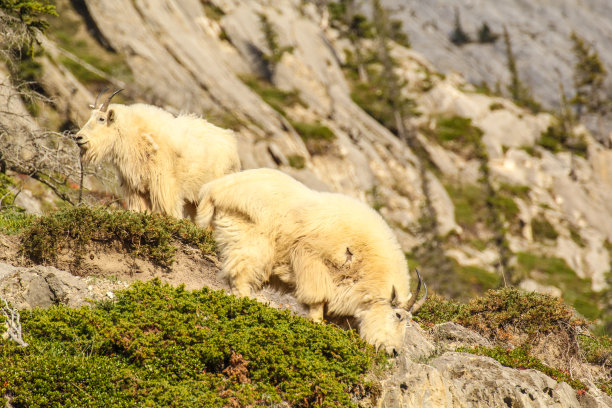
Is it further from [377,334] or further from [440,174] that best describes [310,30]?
[377,334]

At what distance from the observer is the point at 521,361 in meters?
8.80

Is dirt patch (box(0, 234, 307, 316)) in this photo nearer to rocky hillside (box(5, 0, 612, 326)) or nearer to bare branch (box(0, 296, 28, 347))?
bare branch (box(0, 296, 28, 347))

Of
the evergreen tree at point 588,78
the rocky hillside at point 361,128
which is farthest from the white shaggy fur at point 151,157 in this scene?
the evergreen tree at point 588,78

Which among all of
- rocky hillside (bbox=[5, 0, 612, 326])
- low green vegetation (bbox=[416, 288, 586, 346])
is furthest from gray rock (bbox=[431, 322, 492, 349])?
rocky hillside (bbox=[5, 0, 612, 326])

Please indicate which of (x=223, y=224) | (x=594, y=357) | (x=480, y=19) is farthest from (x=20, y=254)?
(x=480, y=19)

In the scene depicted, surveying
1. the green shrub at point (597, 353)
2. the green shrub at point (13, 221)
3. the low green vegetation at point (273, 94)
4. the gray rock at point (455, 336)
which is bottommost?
the low green vegetation at point (273, 94)

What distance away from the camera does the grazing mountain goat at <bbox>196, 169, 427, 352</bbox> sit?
7.78 m

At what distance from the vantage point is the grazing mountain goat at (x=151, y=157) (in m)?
11.1

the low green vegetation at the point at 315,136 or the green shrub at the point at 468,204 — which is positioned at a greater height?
the low green vegetation at the point at 315,136

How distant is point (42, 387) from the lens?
5.77 metres

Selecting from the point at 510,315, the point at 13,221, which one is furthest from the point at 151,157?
the point at 510,315

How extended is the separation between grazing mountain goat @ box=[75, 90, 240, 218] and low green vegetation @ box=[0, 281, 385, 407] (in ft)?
12.1

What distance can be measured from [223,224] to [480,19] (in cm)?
10904

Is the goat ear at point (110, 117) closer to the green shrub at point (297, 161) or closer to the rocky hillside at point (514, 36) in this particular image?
the green shrub at point (297, 161)
